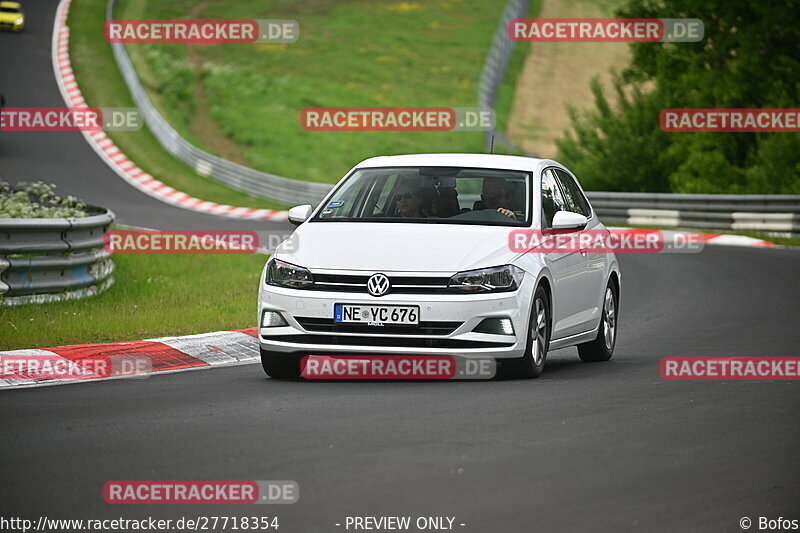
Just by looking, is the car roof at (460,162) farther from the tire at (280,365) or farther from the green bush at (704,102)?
the green bush at (704,102)

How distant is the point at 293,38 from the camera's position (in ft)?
Answer: 234

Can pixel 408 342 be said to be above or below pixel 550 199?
below

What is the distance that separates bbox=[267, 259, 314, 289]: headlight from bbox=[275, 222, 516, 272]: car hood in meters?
0.04

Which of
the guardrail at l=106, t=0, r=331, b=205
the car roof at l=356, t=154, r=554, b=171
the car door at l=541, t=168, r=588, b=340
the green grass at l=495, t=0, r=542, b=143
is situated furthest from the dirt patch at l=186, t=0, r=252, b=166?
the car door at l=541, t=168, r=588, b=340

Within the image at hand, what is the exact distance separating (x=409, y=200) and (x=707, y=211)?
20.6 meters

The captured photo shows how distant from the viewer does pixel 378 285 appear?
30.8 feet

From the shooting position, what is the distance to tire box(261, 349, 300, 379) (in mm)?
9906

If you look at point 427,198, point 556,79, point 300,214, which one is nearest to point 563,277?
point 427,198

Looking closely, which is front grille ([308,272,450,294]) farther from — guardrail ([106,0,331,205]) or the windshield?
guardrail ([106,0,331,205])

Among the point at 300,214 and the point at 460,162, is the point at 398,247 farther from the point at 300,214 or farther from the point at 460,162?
the point at 460,162

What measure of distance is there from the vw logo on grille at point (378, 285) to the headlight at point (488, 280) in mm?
417

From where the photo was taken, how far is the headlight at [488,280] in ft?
30.9

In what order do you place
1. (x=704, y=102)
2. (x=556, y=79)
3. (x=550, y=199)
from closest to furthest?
1. (x=550, y=199)
2. (x=704, y=102)
3. (x=556, y=79)

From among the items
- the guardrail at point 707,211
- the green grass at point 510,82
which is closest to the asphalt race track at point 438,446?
the guardrail at point 707,211
